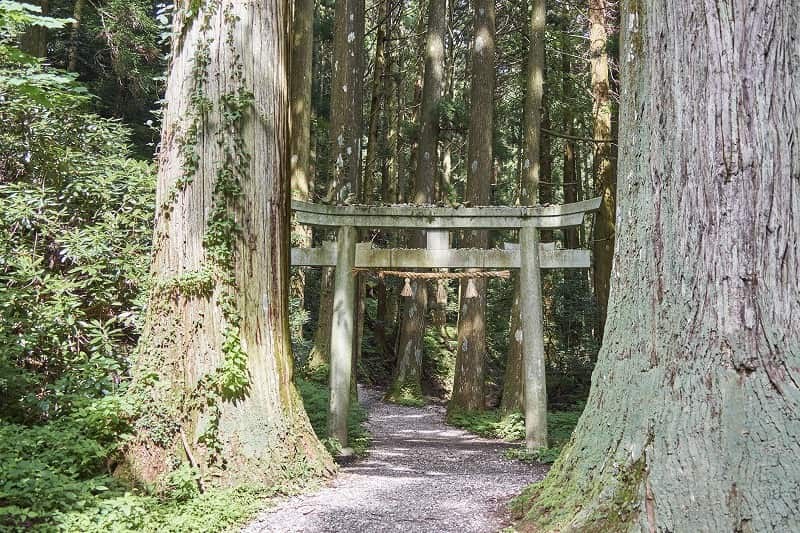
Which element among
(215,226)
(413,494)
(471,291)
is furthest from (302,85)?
(413,494)

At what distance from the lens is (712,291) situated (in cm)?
345

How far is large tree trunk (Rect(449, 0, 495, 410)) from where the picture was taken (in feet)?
42.9

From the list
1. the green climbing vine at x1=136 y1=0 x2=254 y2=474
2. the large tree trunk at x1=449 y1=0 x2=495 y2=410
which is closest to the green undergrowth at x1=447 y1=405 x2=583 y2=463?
the large tree trunk at x1=449 y1=0 x2=495 y2=410

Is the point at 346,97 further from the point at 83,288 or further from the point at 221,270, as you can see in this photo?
the point at 221,270

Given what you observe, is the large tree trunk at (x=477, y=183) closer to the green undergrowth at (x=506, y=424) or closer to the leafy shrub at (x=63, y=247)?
the green undergrowth at (x=506, y=424)

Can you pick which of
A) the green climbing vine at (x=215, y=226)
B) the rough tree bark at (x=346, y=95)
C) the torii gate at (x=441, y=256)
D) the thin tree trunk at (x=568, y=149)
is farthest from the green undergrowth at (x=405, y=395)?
the green climbing vine at (x=215, y=226)

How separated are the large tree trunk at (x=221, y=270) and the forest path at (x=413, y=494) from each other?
573mm

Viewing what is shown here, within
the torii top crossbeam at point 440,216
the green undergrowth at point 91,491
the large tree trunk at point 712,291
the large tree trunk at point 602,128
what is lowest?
the green undergrowth at point 91,491

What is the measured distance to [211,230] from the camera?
18.2 ft

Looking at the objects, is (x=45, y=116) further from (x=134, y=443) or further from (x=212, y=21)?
(x=134, y=443)

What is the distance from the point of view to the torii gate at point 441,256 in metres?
8.37

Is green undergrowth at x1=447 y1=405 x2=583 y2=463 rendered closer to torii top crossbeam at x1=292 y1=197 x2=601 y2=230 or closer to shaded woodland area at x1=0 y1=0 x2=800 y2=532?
shaded woodland area at x1=0 y1=0 x2=800 y2=532

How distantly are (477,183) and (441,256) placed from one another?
183 inches

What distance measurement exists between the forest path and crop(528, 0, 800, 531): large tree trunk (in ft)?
3.77
